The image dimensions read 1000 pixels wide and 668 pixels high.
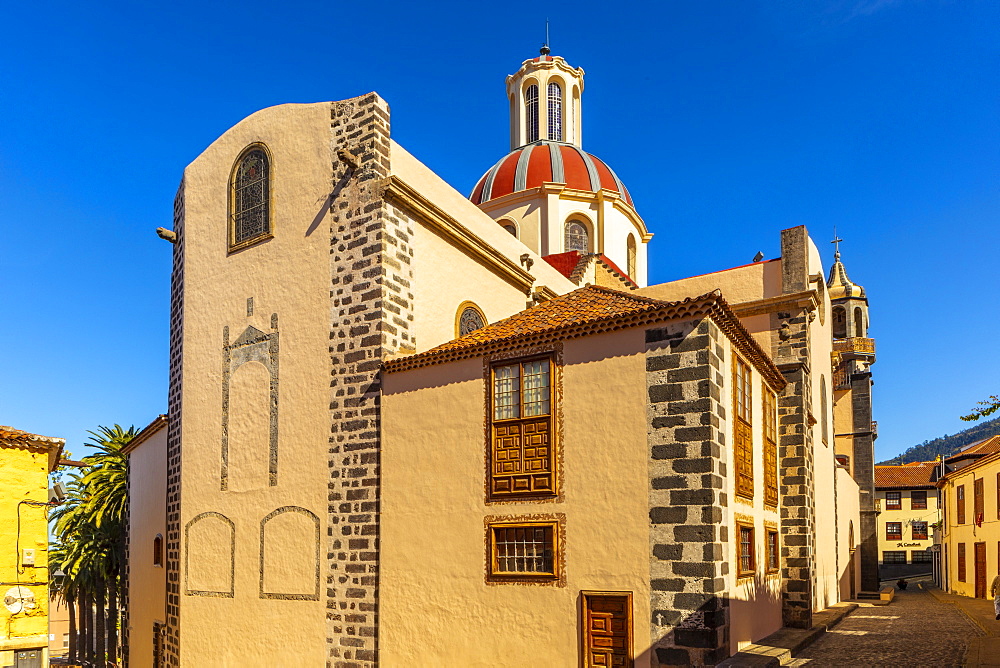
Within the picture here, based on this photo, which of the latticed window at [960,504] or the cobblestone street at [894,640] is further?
the latticed window at [960,504]

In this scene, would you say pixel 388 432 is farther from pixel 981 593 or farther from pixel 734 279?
pixel 981 593

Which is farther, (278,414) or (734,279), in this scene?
Answer: (734,279)

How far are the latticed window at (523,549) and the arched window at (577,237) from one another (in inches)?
710

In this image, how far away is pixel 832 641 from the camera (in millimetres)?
15383

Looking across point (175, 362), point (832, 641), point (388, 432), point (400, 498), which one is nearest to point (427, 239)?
point (388, 432)

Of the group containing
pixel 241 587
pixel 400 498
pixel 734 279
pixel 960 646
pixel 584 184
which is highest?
pixel 584 184

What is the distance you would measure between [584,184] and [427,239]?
14890mm

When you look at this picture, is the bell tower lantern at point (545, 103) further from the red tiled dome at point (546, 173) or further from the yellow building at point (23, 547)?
the yellow building at point (23, 547)

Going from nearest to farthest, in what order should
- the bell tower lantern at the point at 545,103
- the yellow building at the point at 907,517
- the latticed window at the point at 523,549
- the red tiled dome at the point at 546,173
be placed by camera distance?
1. the latticed window at the point at 523,549
2. the red tiled dome at the point at 546,173
3. the bell tower lantern at the point at 545,103
4. the yellow building at the point at 907,517

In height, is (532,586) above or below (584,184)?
below

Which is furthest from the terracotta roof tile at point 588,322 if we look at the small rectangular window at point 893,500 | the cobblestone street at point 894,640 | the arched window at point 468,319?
the small rectangular window at point 893,500

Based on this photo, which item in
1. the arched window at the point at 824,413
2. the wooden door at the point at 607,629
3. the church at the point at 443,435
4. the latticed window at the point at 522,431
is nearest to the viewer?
the wooden door at the point at 607,629

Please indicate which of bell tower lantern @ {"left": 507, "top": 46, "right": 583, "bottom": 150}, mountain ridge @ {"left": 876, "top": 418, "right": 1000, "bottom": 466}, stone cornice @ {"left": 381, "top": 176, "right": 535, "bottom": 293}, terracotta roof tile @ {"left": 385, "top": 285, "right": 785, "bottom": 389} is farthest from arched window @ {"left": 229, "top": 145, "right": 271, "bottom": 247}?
mountain ridge @ {"left": 876, "top": 418, "right": 1000, "bottom": 466}

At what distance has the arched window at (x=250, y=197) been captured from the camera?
16.6m
